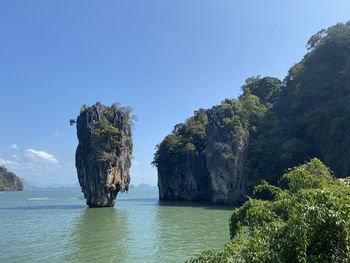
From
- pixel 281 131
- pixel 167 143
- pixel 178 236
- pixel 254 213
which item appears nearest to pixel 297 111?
pixel 281 131

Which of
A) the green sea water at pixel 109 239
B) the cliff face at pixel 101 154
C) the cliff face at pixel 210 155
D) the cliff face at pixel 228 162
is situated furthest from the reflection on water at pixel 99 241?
the cliff face at pixel 210 155

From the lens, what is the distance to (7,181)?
15475 cm

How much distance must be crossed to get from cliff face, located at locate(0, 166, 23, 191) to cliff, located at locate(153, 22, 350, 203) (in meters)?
120

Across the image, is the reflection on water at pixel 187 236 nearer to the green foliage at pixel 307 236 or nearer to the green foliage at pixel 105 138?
the green foliage at pixel 307 236

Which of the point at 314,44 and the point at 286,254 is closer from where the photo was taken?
the point at 286,254

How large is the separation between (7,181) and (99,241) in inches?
5952

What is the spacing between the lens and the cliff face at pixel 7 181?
152 meters

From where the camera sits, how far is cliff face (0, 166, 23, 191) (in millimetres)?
151562

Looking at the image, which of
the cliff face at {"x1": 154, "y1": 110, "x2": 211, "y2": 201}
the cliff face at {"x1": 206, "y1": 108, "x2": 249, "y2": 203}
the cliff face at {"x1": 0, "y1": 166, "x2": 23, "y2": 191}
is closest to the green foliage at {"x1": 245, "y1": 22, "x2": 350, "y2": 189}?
the cliff face at {"x1": 206, "y1": 108, "x2": 249, "y2": 203}

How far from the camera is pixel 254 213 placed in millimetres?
6930

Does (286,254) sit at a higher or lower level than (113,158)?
lower

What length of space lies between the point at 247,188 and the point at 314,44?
81.4 ft

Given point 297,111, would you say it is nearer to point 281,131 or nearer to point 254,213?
point 281,131

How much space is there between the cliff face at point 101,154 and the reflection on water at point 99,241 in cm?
1667
